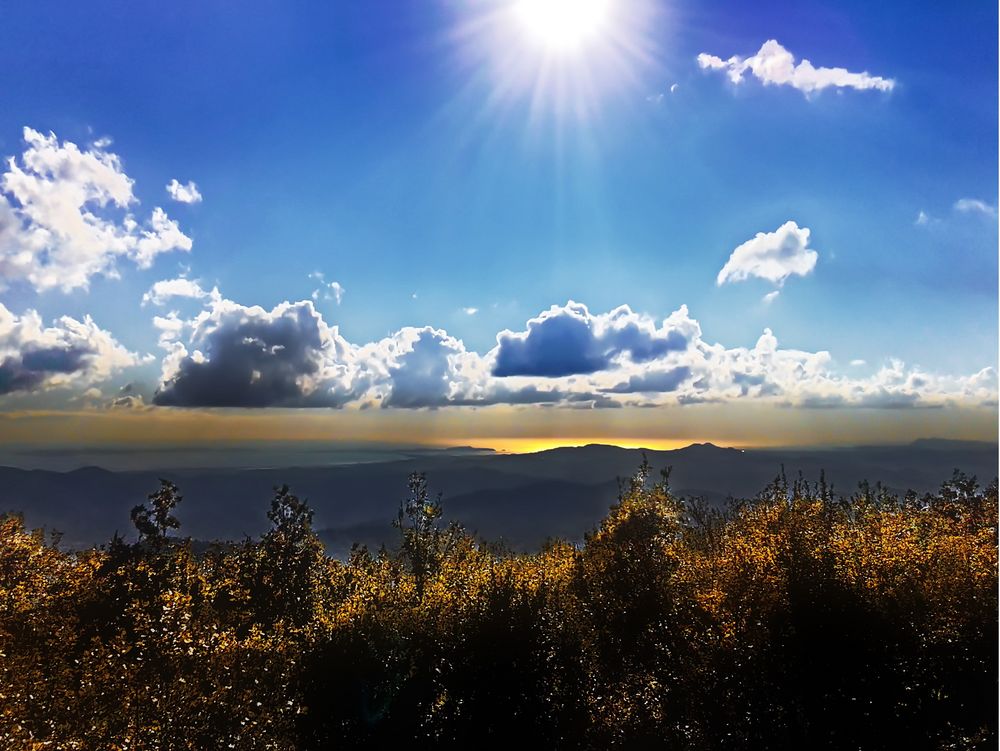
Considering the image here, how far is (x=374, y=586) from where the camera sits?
3219 cm

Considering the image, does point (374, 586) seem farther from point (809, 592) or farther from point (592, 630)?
point (809, 592)

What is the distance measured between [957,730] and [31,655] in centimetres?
3626

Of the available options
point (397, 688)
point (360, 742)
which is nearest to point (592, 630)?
point (397, 688)

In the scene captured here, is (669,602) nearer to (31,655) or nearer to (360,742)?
(360,742)

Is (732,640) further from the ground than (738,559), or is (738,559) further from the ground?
(738,559)

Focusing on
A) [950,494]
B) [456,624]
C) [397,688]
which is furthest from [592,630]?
[950,494]

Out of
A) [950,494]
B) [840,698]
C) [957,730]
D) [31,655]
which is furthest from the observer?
[950,494]

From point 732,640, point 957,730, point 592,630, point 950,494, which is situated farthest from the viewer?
point 950,494

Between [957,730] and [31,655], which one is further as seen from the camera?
A: [31,655]

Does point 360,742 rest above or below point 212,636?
below

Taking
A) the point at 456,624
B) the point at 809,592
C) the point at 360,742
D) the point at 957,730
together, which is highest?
the point at 809,592

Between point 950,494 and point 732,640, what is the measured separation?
62.1 metres

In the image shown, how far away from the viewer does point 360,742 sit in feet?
76.1

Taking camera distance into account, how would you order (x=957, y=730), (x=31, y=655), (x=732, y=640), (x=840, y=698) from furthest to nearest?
(x=31, y=655)
(x=732, y=640)
(x=840, y=698)
(x=957, y=730)
